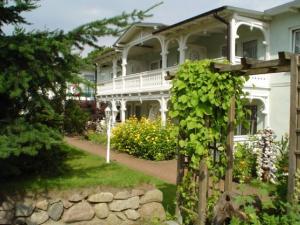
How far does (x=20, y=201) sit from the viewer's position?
6.65m

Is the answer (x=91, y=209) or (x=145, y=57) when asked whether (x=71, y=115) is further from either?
(x=145, y=57)

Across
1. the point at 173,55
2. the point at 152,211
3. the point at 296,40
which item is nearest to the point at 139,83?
the point at 173,55

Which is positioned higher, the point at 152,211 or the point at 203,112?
the point at 203,112

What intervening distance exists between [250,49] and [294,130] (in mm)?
14013

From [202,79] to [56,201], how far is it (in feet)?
10.5

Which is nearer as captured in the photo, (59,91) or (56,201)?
(56,201)

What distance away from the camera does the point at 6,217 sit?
6.57 m

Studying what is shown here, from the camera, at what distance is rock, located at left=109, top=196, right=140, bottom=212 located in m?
7.25

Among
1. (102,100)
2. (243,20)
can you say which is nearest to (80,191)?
(243,20)

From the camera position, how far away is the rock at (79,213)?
684 cm

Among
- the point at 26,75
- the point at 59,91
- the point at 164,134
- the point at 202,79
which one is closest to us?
the point at 202,79

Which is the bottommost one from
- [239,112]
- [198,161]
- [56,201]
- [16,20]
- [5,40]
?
[56,201]

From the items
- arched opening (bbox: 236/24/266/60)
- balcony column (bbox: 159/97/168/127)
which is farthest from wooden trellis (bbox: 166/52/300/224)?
balcony column (bbox: 159/97/168/127)

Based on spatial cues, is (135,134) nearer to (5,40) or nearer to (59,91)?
(59,91)
